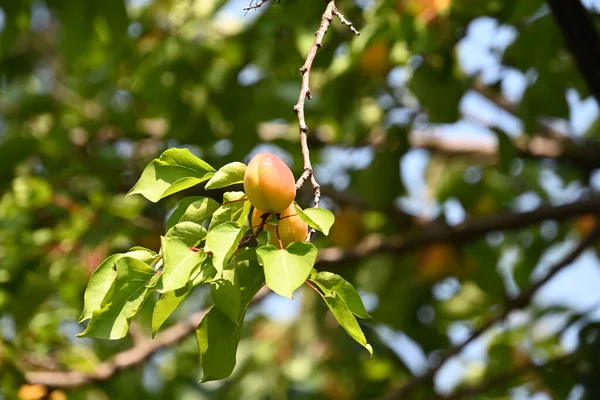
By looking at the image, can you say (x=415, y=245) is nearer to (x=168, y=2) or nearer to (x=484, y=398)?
(x=484, y=398)

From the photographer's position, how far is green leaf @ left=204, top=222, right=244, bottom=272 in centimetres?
72

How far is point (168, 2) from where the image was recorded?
2.64 metres

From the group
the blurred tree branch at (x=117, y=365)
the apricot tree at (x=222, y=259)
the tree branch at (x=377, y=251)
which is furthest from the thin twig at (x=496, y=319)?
the apricot tree at (x=222, y=259)

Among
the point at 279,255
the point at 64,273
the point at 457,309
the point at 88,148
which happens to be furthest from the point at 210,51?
the point at 279,255

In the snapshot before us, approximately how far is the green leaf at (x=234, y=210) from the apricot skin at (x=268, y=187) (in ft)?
0.07

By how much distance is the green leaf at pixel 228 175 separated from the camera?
2.63ft

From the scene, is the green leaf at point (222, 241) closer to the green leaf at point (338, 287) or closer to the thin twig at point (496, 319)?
the green leaf at point (338, 287)

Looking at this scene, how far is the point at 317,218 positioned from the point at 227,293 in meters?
0.10

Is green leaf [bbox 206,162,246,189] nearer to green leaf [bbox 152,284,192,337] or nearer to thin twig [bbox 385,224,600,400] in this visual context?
green leaf [bbox 152,284,192,337]

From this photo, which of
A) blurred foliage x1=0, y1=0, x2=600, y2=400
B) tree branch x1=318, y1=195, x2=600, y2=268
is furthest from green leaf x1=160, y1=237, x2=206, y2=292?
tree branch x1=318, y1=195, x2=600, y2=268

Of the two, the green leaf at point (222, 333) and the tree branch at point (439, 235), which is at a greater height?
the green leaf at point (222, 333)

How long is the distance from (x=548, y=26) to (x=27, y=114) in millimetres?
1371

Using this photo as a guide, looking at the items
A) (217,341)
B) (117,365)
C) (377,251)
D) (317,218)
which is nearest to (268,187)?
(317,218)

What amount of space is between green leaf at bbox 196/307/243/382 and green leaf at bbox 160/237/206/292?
63 mm
